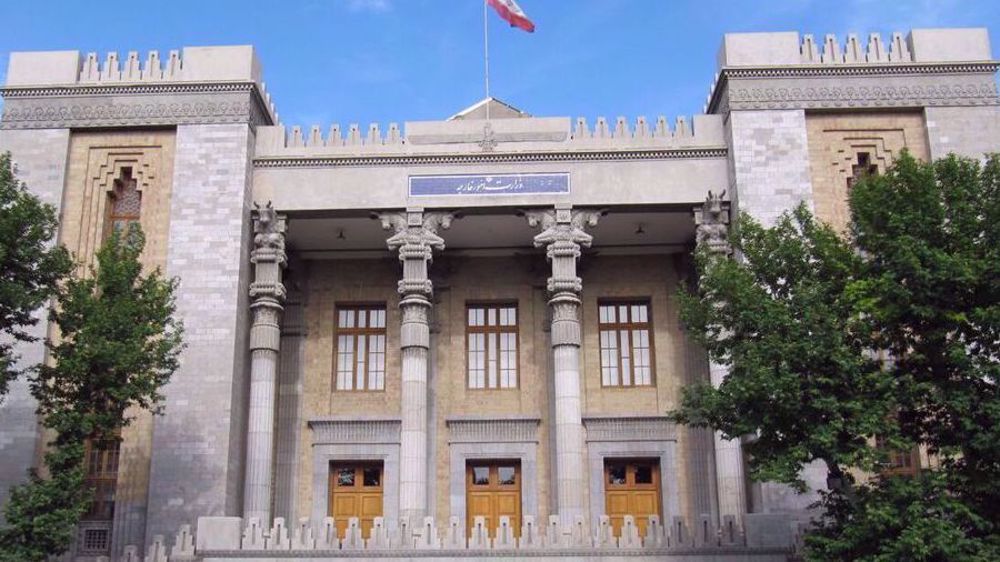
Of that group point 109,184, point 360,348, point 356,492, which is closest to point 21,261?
point 109,184

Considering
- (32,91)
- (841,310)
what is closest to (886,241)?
(841,310)

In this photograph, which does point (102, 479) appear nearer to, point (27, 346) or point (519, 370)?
point (27, 346)

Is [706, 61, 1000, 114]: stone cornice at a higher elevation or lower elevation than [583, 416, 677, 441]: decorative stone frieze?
higher

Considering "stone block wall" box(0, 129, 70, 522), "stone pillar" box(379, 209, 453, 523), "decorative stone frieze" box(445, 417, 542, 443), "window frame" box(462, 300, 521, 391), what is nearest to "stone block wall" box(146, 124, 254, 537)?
"stone block wall" box(0, 129, 70, 522)

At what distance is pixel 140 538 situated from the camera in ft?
73.4

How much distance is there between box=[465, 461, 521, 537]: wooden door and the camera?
26734 mm

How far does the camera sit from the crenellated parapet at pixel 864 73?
24844 millimetres

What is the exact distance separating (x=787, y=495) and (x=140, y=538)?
44.6 feet

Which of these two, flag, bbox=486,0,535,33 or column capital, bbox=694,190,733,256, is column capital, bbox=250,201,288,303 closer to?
flag, bbox=486,0,535,33

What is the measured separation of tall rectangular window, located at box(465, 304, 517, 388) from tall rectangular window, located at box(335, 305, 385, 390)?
7.84ft

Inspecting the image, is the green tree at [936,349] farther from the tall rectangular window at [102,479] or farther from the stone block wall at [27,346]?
the stone block wall at [27,346]

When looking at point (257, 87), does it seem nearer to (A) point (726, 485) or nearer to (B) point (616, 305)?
(B) point (616, 305)

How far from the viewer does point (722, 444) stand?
23562 millimetres

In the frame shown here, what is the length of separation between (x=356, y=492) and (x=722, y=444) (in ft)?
31.1
